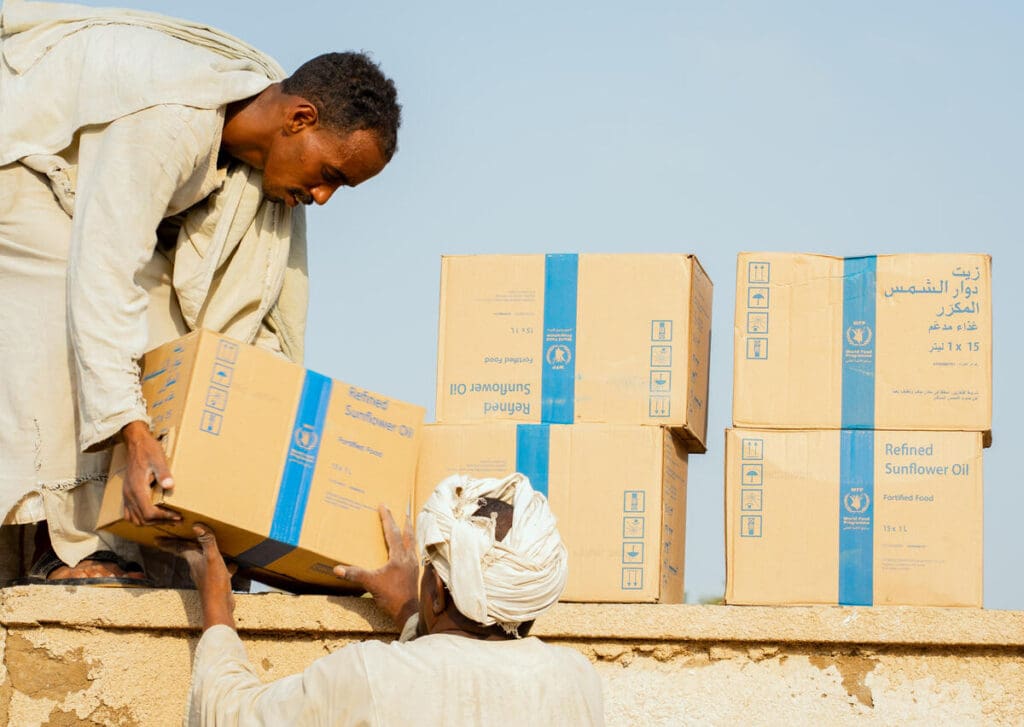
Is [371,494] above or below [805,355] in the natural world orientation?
below

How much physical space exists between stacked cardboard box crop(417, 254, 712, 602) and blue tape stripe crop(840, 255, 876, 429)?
387mm

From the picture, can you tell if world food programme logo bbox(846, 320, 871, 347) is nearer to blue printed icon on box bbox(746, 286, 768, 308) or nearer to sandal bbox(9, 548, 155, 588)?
blue printed icon on box bbox(746, 286, 768, 308)

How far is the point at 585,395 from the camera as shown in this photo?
4.02 m

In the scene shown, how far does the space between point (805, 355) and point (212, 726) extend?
1728 mm

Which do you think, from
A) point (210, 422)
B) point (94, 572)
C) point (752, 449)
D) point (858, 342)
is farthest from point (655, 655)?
point (94, 572)

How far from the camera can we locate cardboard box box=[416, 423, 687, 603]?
12.8 feet

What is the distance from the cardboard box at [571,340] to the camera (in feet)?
13.1

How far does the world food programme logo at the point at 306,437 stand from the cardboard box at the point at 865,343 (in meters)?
1.05

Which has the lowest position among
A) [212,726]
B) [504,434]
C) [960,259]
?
[212,726]

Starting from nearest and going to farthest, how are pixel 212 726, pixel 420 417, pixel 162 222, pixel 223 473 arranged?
pixel 212 726 < pixel 223 473 < pixel 420 417 < pixel 162 222

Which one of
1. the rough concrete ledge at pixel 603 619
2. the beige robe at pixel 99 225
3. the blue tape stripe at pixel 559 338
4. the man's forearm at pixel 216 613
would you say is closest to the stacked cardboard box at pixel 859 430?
the rough concrete ledge at pixel 603 619

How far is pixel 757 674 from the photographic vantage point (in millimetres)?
3713

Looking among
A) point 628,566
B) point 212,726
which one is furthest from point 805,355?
point 212,726

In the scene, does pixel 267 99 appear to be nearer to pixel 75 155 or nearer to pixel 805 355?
pixel 75 155
